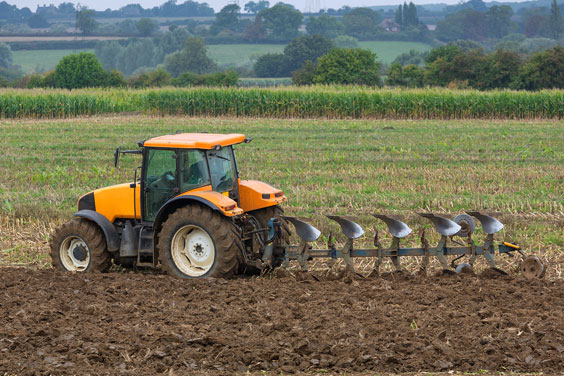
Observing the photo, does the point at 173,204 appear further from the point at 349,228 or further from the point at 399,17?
the point at 399,17

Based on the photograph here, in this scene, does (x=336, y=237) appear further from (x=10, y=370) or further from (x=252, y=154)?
(x=252, y=154)

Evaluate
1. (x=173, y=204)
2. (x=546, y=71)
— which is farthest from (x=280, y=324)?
(x=546, y=71)

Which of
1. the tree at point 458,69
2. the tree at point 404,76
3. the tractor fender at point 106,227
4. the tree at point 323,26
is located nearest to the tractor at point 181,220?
the tractor fender at point 106,227

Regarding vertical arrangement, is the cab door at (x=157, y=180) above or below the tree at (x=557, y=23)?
below

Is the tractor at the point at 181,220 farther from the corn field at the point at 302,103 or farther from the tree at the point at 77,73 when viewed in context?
the tree at the point at 77,73

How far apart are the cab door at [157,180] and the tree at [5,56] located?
124m

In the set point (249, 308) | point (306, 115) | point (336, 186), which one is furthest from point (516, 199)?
point (306, 115)

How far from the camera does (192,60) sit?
339 ft

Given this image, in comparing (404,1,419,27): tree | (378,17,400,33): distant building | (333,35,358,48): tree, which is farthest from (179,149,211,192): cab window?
(404,1,419,27): tree

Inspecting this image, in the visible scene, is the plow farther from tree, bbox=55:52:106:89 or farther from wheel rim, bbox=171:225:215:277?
tree, bbox=55:52:106:89

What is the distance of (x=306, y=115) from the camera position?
36281 mm

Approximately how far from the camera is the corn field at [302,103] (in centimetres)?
3478

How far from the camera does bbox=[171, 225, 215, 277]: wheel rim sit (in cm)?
868

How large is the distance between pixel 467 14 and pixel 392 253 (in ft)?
539
